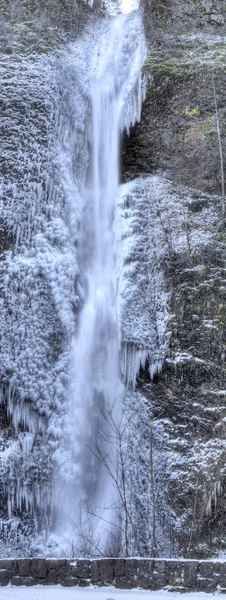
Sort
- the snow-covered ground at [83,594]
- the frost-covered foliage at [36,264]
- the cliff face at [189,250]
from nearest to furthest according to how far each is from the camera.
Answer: the snow-covered ground at [83,594] → the cliff face at [189,250] → the frost-covered foliage at [36,264]

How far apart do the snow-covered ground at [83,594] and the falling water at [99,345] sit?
92.5 inches

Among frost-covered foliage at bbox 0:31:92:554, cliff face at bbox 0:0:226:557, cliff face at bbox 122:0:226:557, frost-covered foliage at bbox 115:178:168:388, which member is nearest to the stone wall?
cliff face at bbox 0:0:226:557

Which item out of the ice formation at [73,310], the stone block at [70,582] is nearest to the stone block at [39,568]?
the stone block at [70,582]

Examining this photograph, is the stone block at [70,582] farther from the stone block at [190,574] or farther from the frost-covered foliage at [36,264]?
the frost-covered foliage at [36,264]

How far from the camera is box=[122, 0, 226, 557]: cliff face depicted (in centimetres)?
1201

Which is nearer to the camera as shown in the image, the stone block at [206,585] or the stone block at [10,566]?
the stone block at [206,585]

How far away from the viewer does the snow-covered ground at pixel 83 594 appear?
23.0 feet

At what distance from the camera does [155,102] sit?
1767 centimetres

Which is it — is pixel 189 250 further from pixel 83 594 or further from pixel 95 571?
pixel 83 594

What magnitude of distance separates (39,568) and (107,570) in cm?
78

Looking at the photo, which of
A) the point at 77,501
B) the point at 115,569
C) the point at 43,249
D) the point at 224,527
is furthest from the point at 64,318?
the point at 115,569

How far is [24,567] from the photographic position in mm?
7766

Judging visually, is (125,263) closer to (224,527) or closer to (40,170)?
(40,170)

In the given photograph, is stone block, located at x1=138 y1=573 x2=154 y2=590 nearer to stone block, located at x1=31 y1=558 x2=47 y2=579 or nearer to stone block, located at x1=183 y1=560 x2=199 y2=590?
stone block, located at x1=183 y1=560 x2=199 y2=590
